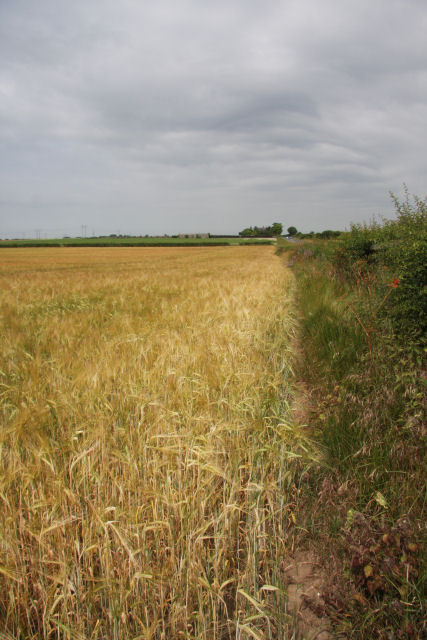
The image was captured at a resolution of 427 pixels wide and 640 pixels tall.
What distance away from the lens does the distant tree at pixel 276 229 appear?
143m

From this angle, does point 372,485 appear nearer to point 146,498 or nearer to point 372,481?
point 372,481

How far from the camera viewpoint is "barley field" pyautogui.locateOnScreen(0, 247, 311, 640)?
3.72 feet

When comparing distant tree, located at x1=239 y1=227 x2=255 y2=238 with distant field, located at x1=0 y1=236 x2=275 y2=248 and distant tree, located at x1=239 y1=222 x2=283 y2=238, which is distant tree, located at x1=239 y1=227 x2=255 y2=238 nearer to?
distant tree, located at x1=239 y1=222 x2=283 y2=238

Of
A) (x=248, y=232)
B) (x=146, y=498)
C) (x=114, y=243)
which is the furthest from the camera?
(x=248, y=232)

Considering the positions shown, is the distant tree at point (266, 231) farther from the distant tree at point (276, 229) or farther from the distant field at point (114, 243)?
the distant field at point (114, 243)

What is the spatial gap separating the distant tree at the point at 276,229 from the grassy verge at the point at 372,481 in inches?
5680

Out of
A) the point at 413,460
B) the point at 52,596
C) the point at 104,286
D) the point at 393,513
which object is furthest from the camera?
the point at 104,286

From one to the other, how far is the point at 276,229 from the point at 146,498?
151m

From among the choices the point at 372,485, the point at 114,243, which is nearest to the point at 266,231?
the point at 114,243

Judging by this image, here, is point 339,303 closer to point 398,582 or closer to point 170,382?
point 170,382

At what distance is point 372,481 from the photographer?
5.71 feet

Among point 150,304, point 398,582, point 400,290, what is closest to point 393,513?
point 398,582

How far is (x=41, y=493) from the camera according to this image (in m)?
1.32

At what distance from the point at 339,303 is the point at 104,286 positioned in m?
5.88
